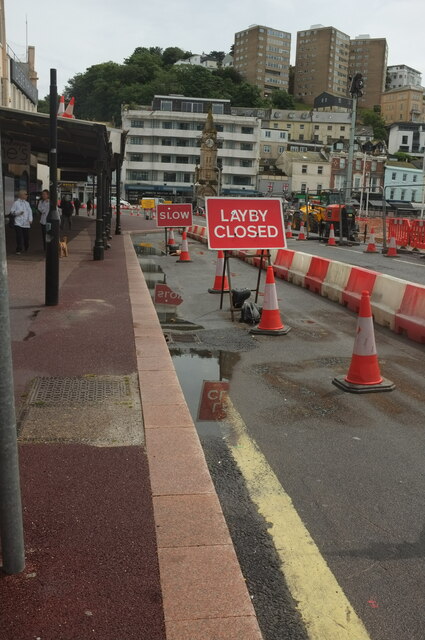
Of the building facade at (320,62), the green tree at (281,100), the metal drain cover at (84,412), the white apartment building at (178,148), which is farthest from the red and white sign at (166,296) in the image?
the building facade at (320,62)

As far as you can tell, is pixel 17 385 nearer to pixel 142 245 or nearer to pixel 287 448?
pixel 287 448

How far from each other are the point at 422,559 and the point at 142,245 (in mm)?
22618

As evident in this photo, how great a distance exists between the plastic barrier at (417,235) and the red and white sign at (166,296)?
12244 millimetres

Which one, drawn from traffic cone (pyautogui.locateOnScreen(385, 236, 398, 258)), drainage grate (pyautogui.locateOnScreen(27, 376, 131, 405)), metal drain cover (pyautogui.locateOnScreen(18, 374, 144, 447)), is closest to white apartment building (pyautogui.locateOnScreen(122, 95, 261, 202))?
traffic cone (pyautogui.locateOnScreen(385, 236, 398, 258))

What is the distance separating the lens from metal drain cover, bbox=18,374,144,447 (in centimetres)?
421

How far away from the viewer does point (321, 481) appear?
3.93 m

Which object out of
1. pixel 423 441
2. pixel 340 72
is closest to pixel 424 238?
pixel 423 441

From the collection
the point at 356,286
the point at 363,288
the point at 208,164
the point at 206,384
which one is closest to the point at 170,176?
the point at 208,164

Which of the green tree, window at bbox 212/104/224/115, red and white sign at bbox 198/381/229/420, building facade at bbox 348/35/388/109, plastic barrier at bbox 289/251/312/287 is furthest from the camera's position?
building facade at bbox 348/35/388/109

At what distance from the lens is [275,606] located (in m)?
2.65

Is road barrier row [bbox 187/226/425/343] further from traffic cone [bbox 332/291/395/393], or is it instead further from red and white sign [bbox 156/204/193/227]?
red and white sign [bbox 156/204/193/227]

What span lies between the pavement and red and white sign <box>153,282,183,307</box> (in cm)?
455

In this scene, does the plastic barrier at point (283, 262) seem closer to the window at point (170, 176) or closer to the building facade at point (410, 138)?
the window at point (170, 176)

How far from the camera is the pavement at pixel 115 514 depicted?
2.40 metres
